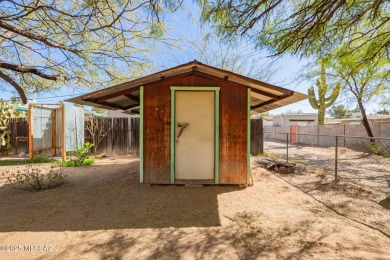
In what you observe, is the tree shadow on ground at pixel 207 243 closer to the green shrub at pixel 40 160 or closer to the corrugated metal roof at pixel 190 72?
the corrugated metal roof at pixel 190 72

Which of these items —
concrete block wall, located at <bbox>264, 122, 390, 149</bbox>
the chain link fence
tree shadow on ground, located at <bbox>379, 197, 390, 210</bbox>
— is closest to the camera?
tree shadow on ground, located at <bbox>379, 197, 390, 210</bbox>

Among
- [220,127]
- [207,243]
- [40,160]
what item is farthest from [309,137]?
[40,160]

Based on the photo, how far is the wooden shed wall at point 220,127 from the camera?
4.89 metres

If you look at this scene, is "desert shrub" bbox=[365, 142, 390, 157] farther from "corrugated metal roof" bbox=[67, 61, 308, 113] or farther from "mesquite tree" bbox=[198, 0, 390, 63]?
"corrugated metal roof" bbox=[67, 61, 308, 113]

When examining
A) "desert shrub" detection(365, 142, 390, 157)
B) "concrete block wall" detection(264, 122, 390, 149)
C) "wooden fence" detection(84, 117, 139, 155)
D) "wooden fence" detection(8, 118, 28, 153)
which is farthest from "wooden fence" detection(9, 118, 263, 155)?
"desert shrub" detection(365, 142, 390, 157)

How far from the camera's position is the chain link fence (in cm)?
646

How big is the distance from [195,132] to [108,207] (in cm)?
230

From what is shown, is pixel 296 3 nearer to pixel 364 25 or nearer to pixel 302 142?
pixel 364 25

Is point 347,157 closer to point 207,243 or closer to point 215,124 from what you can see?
point 215,124

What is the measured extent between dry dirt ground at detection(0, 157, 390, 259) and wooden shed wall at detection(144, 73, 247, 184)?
1.31 ft

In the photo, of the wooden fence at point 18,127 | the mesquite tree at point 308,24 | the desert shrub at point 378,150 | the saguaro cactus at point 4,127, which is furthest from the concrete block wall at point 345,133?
Answer: the saguaro cactus at point 4,127

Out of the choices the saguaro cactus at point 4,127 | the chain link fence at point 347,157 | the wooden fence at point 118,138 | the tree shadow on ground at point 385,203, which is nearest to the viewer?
the tree shadow on ground at point 385,203

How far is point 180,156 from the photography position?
4.96 m

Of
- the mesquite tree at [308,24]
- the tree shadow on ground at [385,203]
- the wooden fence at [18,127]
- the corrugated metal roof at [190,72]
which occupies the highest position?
the mesquite tree at [308,24]
